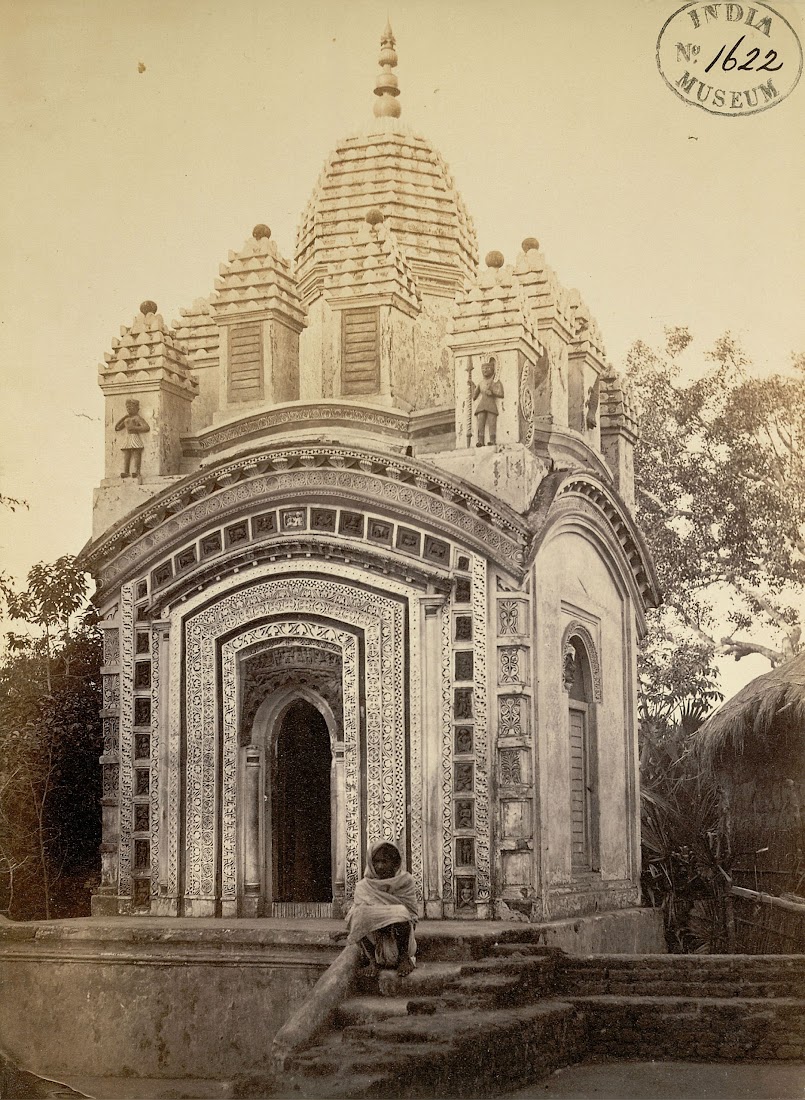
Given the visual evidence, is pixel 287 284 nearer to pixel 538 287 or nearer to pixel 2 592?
pixel 538 287

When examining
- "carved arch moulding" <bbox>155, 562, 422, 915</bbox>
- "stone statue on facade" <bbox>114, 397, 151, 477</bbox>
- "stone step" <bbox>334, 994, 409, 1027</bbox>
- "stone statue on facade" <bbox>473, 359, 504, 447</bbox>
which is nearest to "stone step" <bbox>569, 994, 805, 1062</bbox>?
"stone step" <bbox>334, 994, 409, 1027</bbox>

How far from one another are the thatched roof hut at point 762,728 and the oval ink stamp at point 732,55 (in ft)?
19.2

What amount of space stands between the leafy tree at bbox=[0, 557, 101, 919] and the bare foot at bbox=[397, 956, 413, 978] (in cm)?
398

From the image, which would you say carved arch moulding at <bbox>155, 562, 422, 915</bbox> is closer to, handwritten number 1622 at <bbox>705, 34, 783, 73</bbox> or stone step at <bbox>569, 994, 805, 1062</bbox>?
stone step at <bbox>569, 994, 805, 1062</bbox>

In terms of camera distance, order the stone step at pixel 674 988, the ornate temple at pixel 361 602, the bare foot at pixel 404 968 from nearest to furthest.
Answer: the bare foot at pixel 404 968, the stone step at pixel 674 988, the ornate temple at pixel 361 602

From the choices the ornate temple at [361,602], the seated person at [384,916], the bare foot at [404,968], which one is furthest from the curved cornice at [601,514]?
the bare foot at [404,968]

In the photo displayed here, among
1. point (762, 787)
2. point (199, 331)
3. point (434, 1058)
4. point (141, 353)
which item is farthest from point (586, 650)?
point (434, 1058)

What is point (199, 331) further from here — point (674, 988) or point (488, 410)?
point (674, 988)

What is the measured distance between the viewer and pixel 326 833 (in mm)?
12570

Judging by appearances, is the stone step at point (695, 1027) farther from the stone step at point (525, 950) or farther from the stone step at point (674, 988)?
the stone step at point (525, 950)

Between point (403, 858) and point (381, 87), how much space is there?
584 centimetres

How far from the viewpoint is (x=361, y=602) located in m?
12.2

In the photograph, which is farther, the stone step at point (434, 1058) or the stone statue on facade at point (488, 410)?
the stone statue on facade at point (488, 410)

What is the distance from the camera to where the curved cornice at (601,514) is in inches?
475
